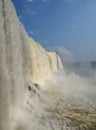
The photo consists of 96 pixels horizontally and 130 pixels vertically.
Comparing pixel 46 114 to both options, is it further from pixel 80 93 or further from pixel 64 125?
pixel 80 93

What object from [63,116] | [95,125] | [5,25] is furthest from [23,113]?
[5,25]

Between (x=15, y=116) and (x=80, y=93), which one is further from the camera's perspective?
(x=80, y=93)

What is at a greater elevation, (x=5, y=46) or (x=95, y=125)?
(x=5, y=46)

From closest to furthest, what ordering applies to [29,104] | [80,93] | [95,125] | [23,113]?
[95,125]
[23,113]
[29,104]
[80,93]

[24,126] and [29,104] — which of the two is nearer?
[24,126]

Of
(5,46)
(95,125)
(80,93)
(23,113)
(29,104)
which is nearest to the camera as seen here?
(5,46)

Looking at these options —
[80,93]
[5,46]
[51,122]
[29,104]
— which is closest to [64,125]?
[51,122]

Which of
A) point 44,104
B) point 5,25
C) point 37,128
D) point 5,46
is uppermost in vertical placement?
point 5,25

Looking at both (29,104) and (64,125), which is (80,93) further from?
(64,125)

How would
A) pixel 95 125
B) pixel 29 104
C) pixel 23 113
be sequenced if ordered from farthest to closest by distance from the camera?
pixel 29 104 → pixel 23 113 → pixel 95 125
